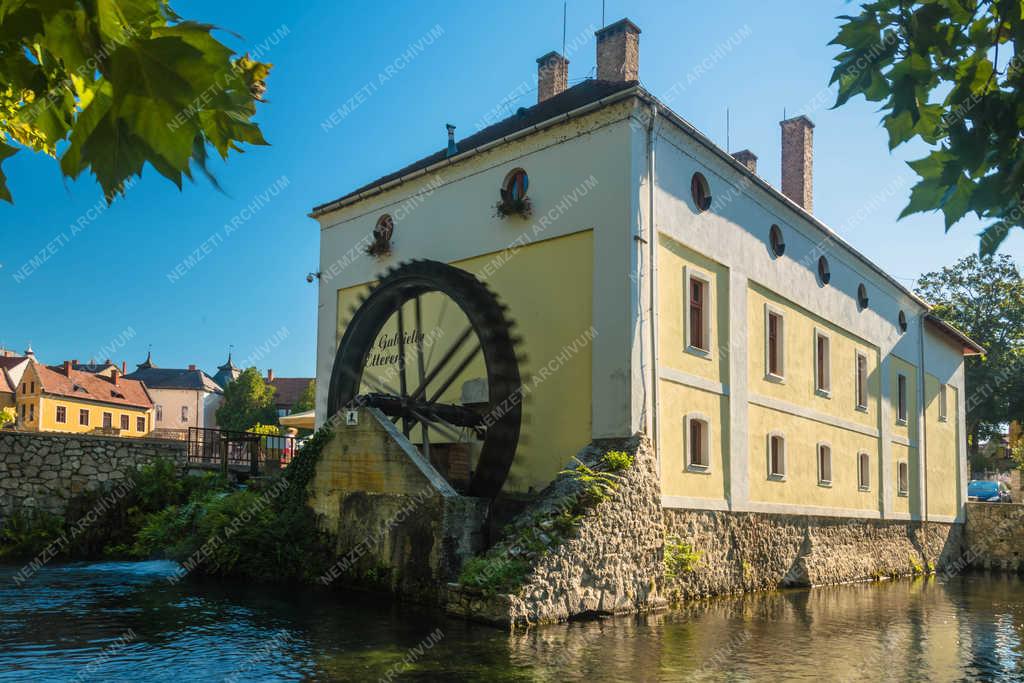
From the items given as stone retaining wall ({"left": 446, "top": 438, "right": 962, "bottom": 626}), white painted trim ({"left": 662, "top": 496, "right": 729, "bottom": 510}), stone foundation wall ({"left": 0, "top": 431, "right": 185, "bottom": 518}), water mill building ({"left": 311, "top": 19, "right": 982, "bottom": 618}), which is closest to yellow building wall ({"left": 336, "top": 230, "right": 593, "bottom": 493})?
water mill building ({"left": 311, "top": 19, "right": 982, "bottom": 618})

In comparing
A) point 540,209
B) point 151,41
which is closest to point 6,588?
point 540,209

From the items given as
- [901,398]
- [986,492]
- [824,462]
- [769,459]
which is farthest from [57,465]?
[986,492]

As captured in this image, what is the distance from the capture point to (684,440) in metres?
14.7

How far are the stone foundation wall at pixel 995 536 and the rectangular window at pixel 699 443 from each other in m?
15.6

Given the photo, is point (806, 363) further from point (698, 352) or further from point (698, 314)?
point (698, 352)

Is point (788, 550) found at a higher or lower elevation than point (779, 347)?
lower

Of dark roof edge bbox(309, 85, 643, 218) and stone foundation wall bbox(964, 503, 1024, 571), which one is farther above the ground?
dark roof edge bbox(309, 85, 643, 218)

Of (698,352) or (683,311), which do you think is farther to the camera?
(698,352)

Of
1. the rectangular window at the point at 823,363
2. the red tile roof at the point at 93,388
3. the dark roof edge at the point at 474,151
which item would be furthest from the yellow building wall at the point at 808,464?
the red tile roof at the point at 93,388

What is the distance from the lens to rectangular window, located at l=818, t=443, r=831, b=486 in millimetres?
19188

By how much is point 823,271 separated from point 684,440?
7.53 meters

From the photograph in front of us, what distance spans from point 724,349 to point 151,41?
1489cm

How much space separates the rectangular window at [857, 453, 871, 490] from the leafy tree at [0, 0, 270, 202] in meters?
21.0

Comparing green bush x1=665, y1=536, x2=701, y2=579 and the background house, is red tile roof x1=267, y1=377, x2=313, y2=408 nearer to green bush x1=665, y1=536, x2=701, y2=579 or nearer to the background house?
the background house
